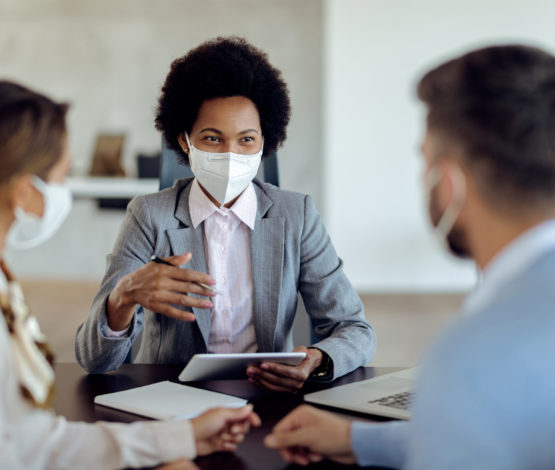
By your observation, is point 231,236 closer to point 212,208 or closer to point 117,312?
point 212,208

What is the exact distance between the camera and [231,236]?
1.93 m

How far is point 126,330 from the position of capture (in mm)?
1679

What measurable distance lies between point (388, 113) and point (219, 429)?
5.41 meters

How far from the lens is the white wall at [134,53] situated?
6.48m

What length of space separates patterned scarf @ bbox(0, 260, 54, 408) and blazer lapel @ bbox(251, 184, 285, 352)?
0.84 m

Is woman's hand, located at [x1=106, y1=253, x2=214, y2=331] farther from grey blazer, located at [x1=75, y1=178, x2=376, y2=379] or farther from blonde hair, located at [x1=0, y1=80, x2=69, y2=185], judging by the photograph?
blonde hair, located at [x1=0, y1=80, x2=69, y2=185]

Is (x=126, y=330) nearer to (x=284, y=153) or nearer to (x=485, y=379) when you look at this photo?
(x=485, y=379)

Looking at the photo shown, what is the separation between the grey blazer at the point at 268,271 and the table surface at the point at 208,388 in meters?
0.13

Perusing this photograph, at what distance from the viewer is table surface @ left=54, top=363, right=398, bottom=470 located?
112cm

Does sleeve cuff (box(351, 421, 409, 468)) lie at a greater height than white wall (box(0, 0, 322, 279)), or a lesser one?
lesser

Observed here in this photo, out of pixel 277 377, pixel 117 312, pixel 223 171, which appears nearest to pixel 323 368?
pixel 277 377

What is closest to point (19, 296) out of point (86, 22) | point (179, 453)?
point (179, 453)

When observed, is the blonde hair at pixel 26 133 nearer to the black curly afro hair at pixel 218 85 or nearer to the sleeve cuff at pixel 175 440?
the sleeve cuff at pixel 175 440

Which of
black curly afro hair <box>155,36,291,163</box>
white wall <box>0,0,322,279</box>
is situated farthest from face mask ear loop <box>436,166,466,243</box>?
white wall <box>0,0,322,279</box>
